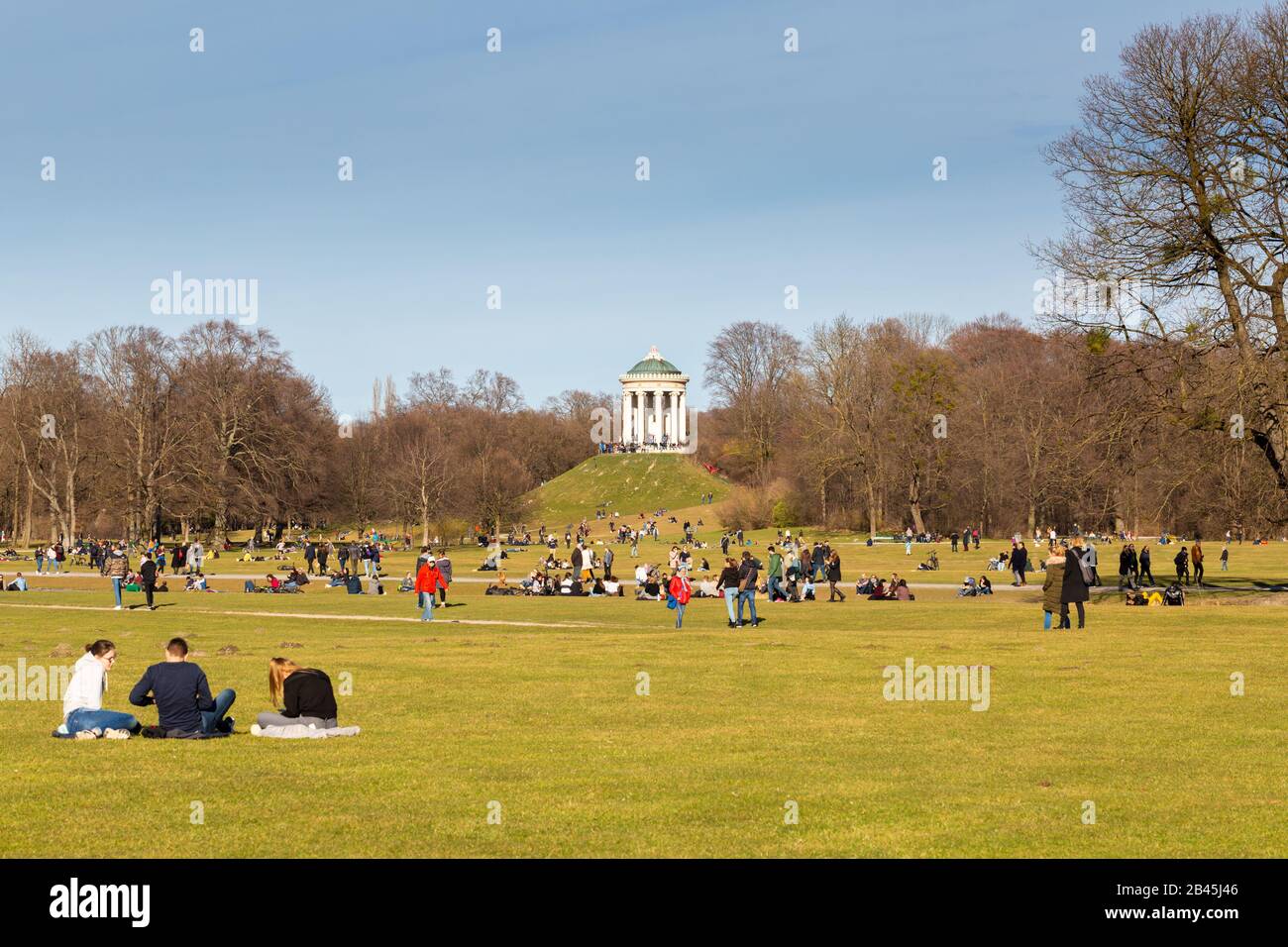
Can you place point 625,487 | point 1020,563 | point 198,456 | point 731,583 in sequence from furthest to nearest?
point 625,487 < point 198,456 < point 1020,563 < point 731,583

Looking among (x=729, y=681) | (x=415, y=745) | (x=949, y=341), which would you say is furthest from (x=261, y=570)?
(x=949, y=341)

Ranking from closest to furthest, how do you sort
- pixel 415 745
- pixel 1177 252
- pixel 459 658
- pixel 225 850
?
pixel 225 850 < pixel 415 745 < pixel 459 658 < pixel 1177 252

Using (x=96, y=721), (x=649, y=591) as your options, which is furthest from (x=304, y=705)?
(x=649, y=591)

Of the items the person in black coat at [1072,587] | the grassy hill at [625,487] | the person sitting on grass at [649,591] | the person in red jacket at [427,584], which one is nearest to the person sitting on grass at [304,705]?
the person in red jacket at [427,584]

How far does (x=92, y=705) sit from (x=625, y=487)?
12937cm

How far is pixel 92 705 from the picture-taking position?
1483cm

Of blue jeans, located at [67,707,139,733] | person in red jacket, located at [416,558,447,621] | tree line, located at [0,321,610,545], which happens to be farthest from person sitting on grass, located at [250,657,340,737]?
tree line, located at [0,321,610,545]

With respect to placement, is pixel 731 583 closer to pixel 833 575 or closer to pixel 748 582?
pixel 748 582

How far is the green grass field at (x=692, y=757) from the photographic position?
1023 centimetres

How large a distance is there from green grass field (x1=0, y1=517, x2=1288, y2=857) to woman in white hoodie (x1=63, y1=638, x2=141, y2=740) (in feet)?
0.65

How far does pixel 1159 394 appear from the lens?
35.0 metres

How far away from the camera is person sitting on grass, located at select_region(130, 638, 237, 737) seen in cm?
1456
